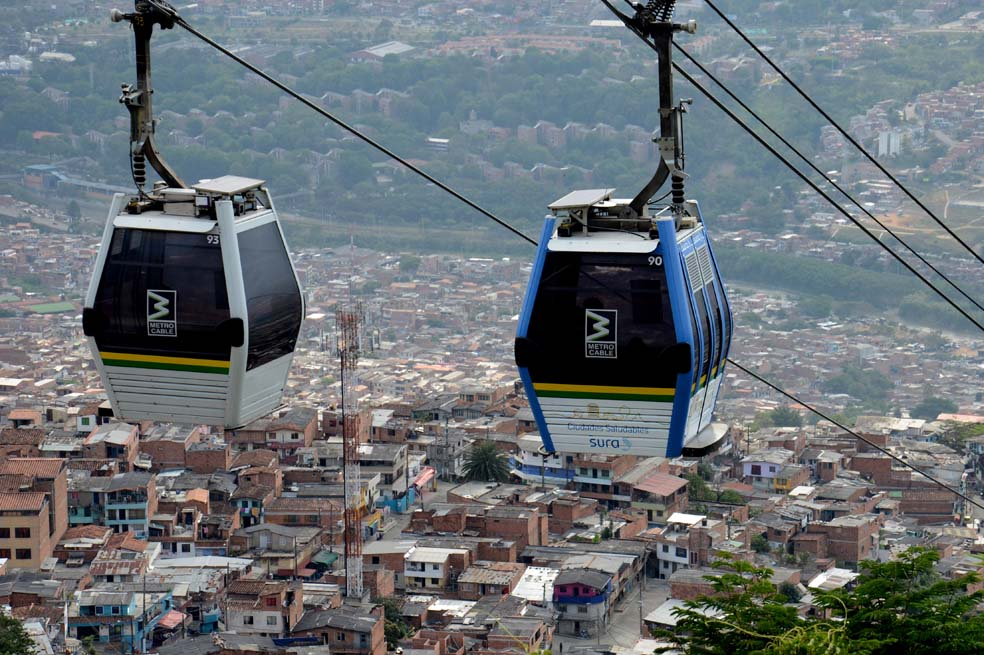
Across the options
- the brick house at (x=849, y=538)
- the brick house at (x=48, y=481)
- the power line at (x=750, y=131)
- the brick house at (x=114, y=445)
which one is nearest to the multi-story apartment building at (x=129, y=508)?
the brick house at (x=48, y=481)

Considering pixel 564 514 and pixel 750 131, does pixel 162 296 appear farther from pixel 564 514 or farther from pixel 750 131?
pixel 564 514

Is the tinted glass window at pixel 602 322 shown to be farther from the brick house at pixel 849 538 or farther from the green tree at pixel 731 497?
the green tree at pixel 731 497

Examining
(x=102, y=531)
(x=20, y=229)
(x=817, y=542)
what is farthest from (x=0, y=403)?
(x=20, y=229)

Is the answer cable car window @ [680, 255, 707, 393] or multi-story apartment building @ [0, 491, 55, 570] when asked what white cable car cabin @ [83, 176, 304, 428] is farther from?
multi-story apartment building @ [0, 491, 55, 570]

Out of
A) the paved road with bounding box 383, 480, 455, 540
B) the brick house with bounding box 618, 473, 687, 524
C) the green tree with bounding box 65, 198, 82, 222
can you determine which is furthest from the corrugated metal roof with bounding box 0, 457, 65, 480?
the green tree with bounding box 65, 198, 82, 222

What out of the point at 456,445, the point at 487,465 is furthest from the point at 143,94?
the point at 456,445
